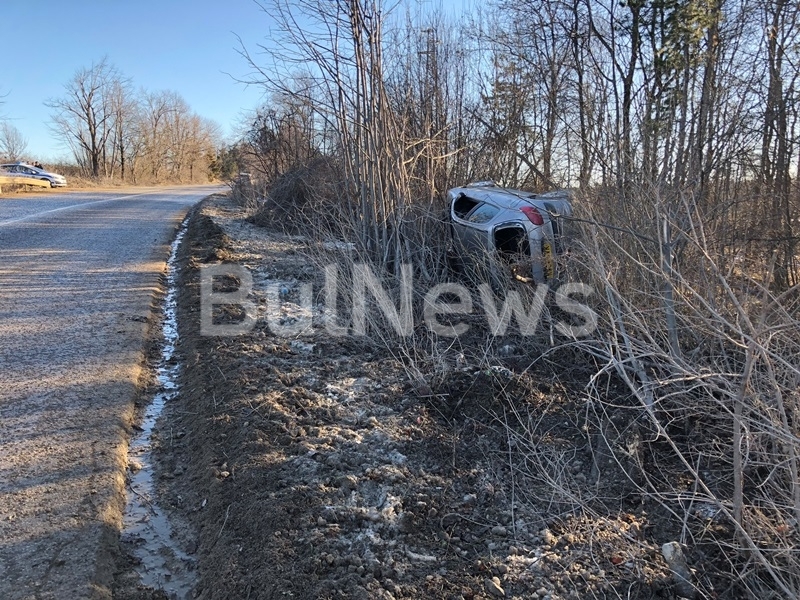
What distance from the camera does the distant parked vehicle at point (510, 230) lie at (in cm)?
616

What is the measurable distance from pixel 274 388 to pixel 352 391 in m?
0.61

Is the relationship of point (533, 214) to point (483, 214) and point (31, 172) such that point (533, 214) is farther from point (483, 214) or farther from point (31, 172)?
point (31, 172)

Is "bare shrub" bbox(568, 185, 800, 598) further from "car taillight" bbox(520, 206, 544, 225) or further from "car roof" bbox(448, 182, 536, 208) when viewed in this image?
"car roof" bbox(448, 182, 536, 208)

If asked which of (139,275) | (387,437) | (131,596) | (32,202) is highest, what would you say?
(32,202)

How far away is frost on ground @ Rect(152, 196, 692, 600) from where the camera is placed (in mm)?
2543

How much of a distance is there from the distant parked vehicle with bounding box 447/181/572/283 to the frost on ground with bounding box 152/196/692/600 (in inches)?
48.4

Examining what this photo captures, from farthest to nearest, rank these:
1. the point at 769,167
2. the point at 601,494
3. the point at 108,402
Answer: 1. the point at 769,167
2. the point at 108,402
3. the point at 601,494

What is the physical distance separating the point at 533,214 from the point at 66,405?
5320 mm

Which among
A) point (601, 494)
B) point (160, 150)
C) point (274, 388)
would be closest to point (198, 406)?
point (274, 388)

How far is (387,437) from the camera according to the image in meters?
3.71

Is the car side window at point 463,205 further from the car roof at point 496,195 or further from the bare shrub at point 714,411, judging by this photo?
the bare shrub at point 714,411

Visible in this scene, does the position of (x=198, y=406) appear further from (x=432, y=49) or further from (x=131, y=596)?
(x=432, y=49)

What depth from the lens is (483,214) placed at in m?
7.55

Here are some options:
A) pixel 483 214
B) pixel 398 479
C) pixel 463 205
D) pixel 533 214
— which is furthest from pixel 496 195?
pixel 398 479
